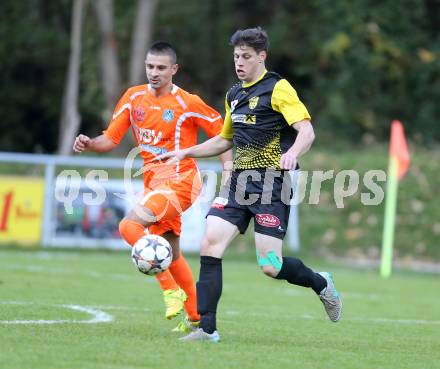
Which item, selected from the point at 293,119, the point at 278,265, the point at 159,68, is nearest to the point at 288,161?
the point at 293,119

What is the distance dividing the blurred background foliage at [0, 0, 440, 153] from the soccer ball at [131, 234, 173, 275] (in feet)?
67.8

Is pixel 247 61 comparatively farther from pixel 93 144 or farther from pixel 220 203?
pixel 93 144

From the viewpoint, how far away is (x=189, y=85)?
35.7m

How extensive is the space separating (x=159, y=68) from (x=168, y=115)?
39 centimetres

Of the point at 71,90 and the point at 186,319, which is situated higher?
the point at 71,90

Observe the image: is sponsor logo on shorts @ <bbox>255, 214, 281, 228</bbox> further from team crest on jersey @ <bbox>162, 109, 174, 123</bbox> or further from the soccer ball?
team crest on jersey @ <bbox>162, 109, 174, 123</bbox>

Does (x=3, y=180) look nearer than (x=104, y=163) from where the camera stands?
Yes

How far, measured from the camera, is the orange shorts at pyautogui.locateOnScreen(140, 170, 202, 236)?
7988mm

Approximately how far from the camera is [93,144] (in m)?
8.10

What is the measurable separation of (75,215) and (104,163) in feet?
4.65

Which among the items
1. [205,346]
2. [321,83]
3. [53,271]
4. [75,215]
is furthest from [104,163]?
[321,83]

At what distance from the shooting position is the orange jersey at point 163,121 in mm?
8227

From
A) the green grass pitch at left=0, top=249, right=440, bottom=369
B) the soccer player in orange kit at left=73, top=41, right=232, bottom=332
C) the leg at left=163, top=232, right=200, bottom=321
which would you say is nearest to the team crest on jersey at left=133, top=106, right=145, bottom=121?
the soccer player in orange kit at left=73, top=41, right=232, bottom=332

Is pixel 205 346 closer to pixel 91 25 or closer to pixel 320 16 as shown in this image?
pixel 320 16
